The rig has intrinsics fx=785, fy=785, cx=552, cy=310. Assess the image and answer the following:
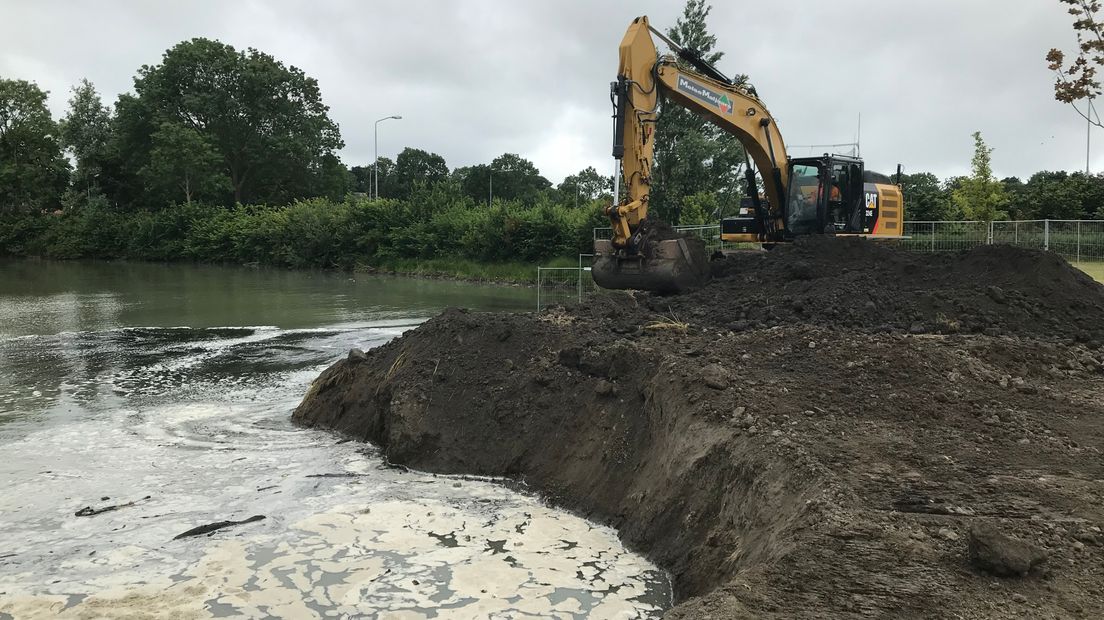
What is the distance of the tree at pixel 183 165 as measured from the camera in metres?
51.8

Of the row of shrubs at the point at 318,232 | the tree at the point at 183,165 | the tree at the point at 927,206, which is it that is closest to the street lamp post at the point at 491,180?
the tree at the point at 183,165

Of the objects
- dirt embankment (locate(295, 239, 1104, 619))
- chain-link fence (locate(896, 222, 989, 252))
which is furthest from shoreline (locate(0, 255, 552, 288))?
dirt embankment (locate(295, 239, 1104, 619))

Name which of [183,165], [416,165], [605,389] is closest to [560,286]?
[605,389]

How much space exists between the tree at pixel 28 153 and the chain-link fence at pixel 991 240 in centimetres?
5163

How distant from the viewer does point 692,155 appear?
26359mm

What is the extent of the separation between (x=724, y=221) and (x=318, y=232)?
32036mm

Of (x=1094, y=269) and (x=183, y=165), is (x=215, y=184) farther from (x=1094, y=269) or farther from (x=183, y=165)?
(x=1094, y=269)

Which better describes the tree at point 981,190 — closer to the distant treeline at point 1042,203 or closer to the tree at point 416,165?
the distant treeline at point 1042,203

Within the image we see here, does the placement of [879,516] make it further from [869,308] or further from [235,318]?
[235,318]

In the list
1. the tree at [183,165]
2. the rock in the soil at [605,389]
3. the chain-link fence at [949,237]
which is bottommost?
the rock in the soil at [605,389]

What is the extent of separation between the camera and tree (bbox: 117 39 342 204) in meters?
55.3

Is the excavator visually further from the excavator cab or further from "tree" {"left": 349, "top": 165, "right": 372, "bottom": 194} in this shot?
"tree" {"left": 349, "top": 165, "right": 372, "bottom": 194}

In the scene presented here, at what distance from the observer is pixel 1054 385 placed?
6.71 metres

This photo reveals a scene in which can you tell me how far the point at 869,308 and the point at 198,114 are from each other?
56393 millimetres
